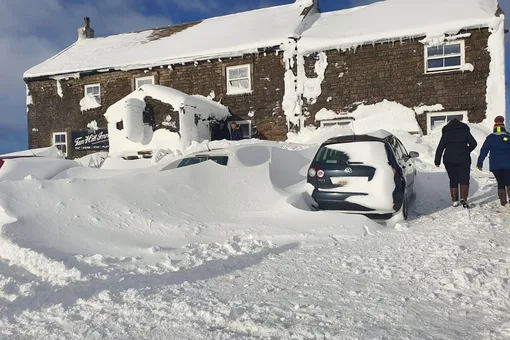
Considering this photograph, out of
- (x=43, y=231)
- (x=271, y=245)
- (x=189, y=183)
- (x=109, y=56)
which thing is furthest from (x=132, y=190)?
(x=109, y=56)

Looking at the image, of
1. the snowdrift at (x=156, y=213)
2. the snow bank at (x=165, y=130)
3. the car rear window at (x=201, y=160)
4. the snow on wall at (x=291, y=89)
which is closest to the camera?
the snowdrift at (x=156, y=213)

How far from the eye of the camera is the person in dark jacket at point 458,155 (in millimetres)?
6805

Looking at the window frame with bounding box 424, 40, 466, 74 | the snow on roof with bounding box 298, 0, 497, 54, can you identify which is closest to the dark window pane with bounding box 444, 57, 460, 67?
the window frame with bounding box 424, 40, 466, 74

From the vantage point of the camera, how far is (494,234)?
514cm

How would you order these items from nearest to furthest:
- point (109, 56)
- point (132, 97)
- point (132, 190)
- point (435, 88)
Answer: point (132, 190) → point (435, 88) → point (132, 97) → point (109, 56)

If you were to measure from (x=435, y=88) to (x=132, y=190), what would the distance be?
39.6 ft

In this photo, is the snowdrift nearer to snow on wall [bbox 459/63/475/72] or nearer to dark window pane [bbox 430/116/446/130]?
dark window pane [bbox 430/116/446/130]

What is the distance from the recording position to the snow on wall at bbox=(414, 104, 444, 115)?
44.8 feet

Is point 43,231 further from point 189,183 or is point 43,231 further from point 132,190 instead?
point 189,183

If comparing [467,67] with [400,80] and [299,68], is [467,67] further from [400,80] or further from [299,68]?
[299,68]

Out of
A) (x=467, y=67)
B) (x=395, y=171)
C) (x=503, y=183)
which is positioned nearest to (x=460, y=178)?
(x=503, y=183)

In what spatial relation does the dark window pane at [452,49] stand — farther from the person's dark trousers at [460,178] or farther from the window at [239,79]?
the person's dark trousers at [460,178]

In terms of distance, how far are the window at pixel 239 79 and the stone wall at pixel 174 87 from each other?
0.70ft

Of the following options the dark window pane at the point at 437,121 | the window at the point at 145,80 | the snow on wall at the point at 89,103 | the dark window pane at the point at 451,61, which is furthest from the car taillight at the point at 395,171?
the snow on wall at the point at 89,103
